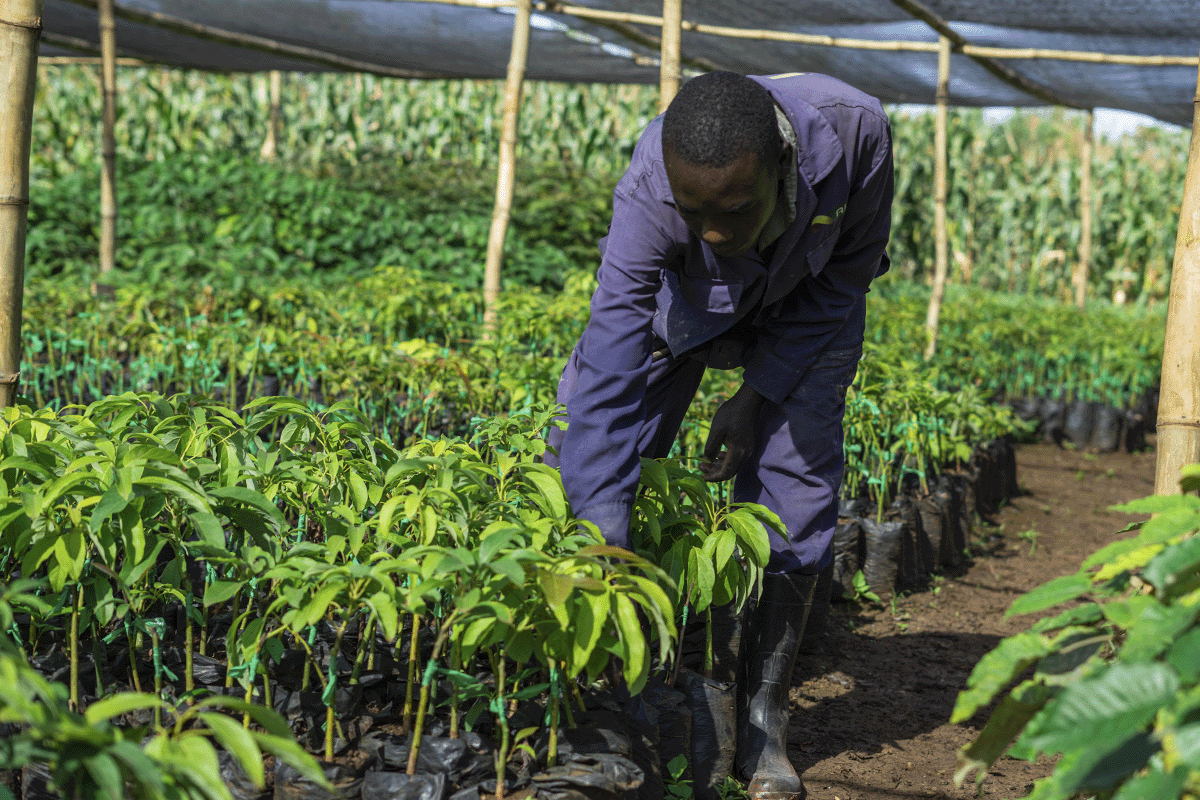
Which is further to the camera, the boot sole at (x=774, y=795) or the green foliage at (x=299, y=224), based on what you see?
the green foliage at (x=299, y=224)

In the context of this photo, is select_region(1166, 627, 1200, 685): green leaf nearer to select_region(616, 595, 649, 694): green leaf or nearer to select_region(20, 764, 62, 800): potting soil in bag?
select_region(616, 595, 649, 694): green leaf

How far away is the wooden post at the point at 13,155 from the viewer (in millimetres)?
1956

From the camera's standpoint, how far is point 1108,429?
638 cm

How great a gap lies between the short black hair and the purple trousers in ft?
2.09

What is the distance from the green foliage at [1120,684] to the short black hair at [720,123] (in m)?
0.75

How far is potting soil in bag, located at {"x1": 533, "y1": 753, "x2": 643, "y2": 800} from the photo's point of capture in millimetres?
1538

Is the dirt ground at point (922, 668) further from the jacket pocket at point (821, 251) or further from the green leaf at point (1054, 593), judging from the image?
the jacket pocket at point (821, 251)

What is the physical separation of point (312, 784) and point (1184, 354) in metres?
1.81

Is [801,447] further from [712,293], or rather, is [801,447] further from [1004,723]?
[1004,723]

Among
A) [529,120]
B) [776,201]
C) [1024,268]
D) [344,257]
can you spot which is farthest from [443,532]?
[1024,268]

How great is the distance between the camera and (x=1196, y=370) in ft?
6.40

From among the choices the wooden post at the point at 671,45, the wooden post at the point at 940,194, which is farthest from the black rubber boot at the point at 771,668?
the wooden post at the point at 940,194

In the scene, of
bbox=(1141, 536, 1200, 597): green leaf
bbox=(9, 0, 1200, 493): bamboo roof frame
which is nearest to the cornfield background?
bbox=(9, 0, 1200, 493): bamboo roof frame

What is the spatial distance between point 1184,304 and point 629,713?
1.36 meters
